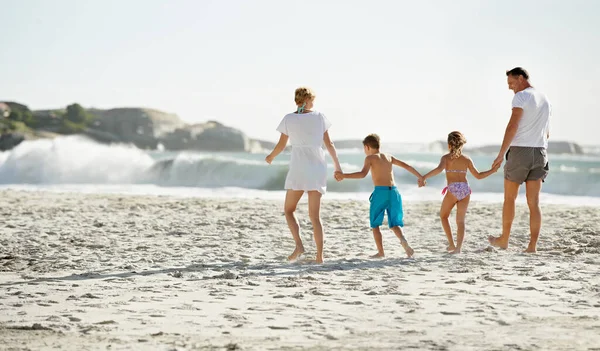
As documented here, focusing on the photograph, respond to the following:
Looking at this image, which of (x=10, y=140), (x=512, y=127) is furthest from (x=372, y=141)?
(x=10, y=140)

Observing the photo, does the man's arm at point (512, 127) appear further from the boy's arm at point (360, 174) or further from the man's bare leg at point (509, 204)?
the boy's arm at point (360, 174)

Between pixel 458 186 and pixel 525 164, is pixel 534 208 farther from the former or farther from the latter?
pixel 458 186

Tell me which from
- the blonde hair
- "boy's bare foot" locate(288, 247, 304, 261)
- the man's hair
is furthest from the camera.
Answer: the man's hair

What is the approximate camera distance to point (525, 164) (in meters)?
7.00

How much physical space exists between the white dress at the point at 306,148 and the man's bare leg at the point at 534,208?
6.88ft

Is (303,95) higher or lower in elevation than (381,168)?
higher

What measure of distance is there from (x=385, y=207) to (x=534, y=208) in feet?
4.91

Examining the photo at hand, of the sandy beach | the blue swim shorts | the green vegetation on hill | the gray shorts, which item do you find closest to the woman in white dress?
the blue swim shorts

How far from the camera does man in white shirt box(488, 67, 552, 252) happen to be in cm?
695

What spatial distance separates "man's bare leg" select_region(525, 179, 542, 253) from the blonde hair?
2.32 meters

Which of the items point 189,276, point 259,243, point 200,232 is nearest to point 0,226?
point 200,232

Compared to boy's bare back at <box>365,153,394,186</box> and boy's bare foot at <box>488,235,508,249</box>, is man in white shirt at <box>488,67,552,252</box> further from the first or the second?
boy's bare back at <box>365,153,394,186</box>

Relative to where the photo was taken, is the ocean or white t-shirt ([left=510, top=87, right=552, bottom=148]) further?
the ocean

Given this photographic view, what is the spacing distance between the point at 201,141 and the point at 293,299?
119193mm
